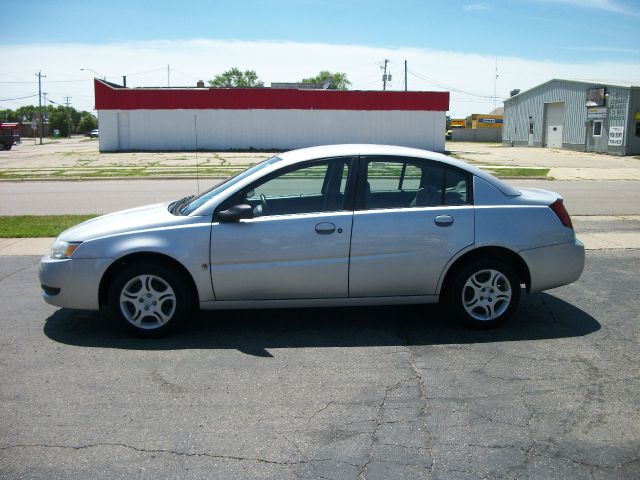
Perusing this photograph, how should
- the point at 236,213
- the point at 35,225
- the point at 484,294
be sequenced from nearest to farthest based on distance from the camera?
the point at 236,213
the point at 484,294
the point at 35,225

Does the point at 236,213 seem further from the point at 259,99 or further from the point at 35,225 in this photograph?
the point at 259,99

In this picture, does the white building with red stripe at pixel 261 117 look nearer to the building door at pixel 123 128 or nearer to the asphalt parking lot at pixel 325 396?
the building door at pixel 123 128

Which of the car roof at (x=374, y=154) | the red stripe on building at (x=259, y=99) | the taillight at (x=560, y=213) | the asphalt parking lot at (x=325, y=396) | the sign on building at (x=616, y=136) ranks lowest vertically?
the asphalt parking lot at (x=325, y=396)

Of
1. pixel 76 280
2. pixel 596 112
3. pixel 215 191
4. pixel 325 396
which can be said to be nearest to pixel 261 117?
pixel 596 112

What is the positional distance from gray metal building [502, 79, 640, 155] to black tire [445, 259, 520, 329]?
3987 centimetres

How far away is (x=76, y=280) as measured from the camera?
5.40 metres

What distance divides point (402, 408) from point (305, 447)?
79 centimetres

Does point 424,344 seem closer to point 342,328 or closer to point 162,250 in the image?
point 342,328

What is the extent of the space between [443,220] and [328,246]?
102 cm

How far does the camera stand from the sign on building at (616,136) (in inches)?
1635

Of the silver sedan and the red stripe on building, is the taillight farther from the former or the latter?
the red stripe on building

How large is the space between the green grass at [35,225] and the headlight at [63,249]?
4994mm

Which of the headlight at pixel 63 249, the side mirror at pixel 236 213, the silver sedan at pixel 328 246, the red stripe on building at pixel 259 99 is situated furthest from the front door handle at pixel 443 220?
the red stripe on building at pixel 259 99

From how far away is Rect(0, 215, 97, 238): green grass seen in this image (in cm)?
1035
